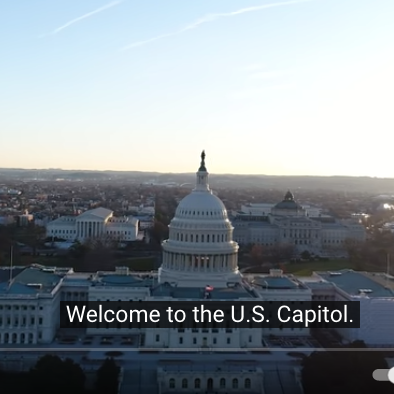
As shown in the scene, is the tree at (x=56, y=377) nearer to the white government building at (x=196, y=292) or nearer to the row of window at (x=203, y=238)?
the white government building at (x=196, y=292)

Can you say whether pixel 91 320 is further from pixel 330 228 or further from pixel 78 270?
pixel 330 228

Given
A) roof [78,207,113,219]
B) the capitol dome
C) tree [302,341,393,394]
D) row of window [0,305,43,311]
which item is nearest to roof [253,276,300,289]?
the capitol dome

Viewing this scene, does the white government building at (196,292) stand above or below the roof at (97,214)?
below

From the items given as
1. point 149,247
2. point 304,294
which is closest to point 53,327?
point 304,294

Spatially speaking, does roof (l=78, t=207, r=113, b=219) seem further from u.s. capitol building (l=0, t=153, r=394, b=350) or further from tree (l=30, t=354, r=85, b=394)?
tree (l=30, t=354, r=85, b=394)

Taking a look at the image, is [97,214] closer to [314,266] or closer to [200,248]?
[314,266]

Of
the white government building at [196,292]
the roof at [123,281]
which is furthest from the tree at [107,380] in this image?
the roof at [123,281]
